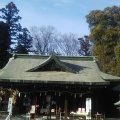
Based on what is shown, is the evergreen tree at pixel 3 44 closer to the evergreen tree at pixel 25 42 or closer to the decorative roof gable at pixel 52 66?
the evergreen tree at pixel 25 42

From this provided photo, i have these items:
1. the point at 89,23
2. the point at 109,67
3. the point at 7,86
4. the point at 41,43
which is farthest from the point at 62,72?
the point at 41,43

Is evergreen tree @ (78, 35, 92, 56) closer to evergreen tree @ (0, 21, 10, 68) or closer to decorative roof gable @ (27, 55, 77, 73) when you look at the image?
evergreen tree @ (0, 21, 10, 68)

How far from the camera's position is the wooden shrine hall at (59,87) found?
893 inches

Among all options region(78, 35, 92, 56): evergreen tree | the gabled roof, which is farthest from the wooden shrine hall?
region(78, 35, 92, 56): evergreen tree

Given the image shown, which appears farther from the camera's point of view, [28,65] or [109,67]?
[109,67]

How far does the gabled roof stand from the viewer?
888 inches

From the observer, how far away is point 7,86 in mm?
24109

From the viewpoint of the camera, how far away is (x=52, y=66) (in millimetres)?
25391

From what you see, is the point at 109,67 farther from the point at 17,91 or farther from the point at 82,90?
the point at 17,91

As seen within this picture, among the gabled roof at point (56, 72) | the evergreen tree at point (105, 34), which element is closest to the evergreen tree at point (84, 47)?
the evergreen tree at point (105, 34)

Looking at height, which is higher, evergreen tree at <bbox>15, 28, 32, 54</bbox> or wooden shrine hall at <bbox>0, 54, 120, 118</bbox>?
evergreen tree at <bbox>15, 28, 32, 54</bbox>

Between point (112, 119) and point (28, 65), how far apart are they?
410 inches

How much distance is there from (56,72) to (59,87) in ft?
5.80

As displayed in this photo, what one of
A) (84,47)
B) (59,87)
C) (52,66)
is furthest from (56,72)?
(84,47)
